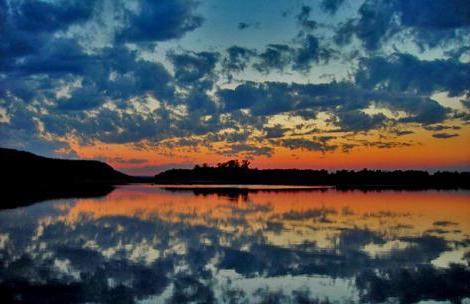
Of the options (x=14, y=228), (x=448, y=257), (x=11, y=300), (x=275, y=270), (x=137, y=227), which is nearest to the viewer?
(x=11, y=300)

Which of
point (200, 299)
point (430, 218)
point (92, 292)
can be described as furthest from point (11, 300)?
point (430, 218)

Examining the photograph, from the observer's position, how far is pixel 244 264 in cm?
2075

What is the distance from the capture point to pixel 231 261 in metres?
21.4

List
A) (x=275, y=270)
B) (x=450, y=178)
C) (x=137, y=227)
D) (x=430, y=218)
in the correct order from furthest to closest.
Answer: (x=450, y=178) → (x=430, y=218) → (x=137, y=227) → (x=275, y=270)

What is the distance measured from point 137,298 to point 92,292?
5.28 feet

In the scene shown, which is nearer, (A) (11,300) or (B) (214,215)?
(A) (11,300)

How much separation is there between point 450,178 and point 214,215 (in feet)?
521

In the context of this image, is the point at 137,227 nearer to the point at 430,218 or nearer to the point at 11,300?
the point at 11,300

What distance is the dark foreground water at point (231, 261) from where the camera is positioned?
15.9 m

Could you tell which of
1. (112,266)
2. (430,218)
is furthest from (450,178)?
(112,266)

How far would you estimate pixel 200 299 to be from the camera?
15.2 metres

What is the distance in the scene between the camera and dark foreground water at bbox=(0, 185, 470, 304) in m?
15.9

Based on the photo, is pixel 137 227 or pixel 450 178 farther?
pixel 450 178

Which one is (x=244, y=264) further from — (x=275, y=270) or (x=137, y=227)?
(x=137, y=227)
